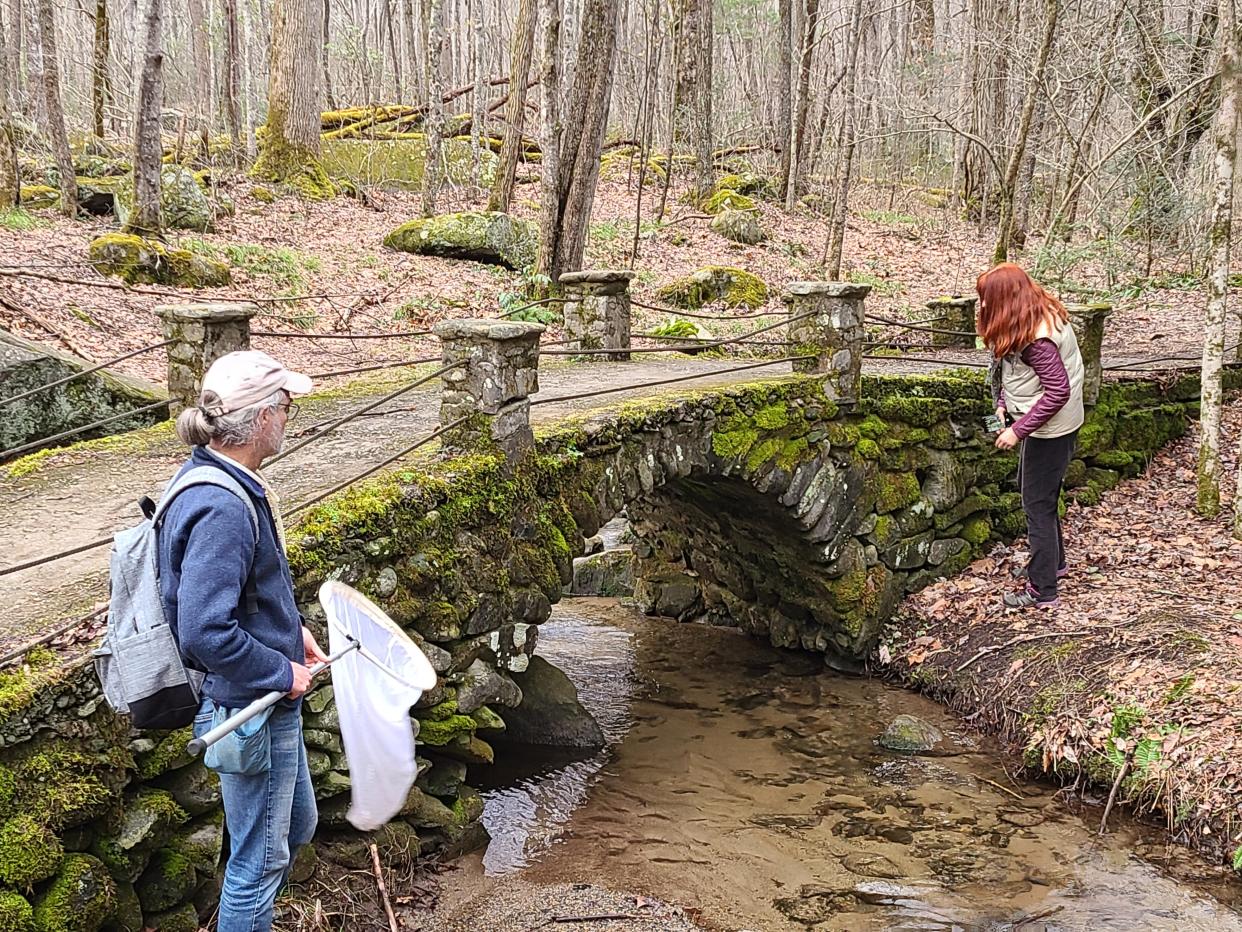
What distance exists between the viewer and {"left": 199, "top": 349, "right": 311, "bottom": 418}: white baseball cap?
9.77 feet

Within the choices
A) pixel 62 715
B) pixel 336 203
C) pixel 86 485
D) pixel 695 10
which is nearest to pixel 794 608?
pixel 86 485

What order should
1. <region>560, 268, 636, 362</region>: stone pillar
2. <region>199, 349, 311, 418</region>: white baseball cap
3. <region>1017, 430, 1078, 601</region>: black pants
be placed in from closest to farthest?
<region>199, 349, 311, 418</region>: white baseball cap → <region>1017, 430, 1078, 601</region>: black pants → <region>560, 268, 636, 362</region>: stone pillar

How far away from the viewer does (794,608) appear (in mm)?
9828

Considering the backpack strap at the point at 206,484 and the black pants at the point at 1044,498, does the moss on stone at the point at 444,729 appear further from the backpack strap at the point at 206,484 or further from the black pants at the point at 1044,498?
the black pants at the point at 1044,498

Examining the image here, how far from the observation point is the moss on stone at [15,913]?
3.19 metres

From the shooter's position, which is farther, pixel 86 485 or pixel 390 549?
pixel 86 485

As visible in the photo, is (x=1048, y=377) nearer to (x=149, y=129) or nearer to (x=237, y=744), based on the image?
(x=237, y=744)

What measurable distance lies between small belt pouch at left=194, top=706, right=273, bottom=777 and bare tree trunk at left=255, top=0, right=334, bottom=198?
16.5 meters

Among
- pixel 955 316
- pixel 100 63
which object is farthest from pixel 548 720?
pixel 100 63

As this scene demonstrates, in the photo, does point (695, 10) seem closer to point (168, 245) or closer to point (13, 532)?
point (168, 245)

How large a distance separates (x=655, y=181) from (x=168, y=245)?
11.8m

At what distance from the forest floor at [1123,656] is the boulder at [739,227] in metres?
10.3

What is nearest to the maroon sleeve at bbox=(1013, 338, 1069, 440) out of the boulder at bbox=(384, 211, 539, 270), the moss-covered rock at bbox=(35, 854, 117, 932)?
the moss-covered rock at bbox=(35, 854, 117, 932)

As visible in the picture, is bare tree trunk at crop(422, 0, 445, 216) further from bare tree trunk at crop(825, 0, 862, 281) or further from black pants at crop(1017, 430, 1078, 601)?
black pants at crop(1017, 430, 1078, 601)
